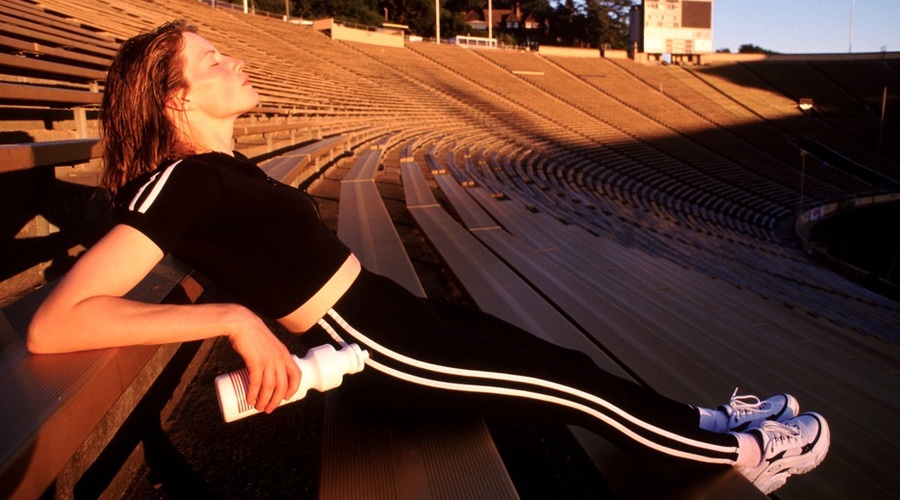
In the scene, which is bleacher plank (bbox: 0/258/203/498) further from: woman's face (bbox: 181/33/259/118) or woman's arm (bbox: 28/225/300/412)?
woman's face (bbox: 181/33/259/118)

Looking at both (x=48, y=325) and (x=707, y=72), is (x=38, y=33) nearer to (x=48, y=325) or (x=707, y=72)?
(x=48, y=325)

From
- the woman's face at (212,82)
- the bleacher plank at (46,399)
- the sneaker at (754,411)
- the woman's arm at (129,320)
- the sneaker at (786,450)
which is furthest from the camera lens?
the sneaker at (754,411)

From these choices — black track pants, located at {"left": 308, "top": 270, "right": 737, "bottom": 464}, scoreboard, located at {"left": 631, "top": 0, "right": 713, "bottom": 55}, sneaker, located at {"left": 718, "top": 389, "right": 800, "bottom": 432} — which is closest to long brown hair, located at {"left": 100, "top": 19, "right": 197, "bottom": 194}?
black track pants, located at {"left": 308, "top": 270, "right": 737, "bottom": 464}

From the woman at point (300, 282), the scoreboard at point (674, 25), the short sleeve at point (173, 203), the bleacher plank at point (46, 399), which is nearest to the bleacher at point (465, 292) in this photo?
the bleacher plank at point (46, 399)

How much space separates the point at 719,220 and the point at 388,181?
1089 cm

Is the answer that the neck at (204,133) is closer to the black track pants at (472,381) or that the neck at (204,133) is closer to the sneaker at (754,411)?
the black track pants at (472,381)

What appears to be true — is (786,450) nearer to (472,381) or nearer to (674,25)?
(472,381)

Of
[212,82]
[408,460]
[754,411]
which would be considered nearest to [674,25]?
[754,411]

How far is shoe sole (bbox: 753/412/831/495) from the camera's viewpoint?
1.52 m

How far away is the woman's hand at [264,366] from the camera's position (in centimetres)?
105

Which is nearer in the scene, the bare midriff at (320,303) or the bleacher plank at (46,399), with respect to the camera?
the bleacher plank at (46,399)

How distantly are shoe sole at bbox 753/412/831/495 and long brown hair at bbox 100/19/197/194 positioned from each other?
5.46 feet

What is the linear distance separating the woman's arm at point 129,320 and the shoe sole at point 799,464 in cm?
122

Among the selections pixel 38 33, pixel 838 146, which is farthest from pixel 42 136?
pixel 838 146
